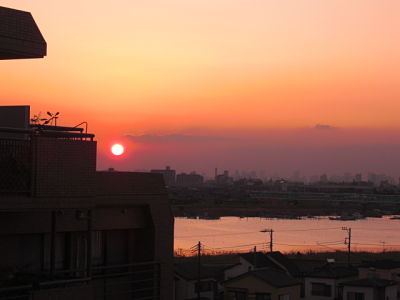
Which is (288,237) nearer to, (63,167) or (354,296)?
(354,296)

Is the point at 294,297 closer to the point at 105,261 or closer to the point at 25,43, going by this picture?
the point at 105,261

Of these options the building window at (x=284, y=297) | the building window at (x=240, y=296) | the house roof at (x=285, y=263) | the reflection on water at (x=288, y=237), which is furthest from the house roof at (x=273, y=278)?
the reflection on water at (x=288, y=237)

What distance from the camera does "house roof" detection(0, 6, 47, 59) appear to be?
6.58 meters

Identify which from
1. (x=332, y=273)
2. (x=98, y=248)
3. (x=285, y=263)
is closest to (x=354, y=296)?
(x=332, y=273)

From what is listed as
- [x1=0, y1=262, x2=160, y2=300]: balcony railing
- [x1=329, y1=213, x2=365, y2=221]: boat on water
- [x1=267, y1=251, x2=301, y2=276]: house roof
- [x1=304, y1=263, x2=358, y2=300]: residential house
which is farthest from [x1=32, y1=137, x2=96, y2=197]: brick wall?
[x1=329, y1=213, x2=365, y2=221]: boat on water

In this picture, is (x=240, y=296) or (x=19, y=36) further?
(x=240, y=296)

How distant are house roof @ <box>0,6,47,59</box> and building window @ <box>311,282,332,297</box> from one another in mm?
18426

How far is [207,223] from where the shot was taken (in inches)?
2768

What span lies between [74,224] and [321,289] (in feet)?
56.8

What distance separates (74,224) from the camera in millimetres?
7516

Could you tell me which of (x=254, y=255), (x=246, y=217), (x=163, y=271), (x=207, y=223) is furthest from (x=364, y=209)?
(x=163, y=271)

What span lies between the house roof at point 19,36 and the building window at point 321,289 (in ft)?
60.5

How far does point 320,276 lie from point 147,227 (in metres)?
15.9

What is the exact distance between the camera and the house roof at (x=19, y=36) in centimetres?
658
